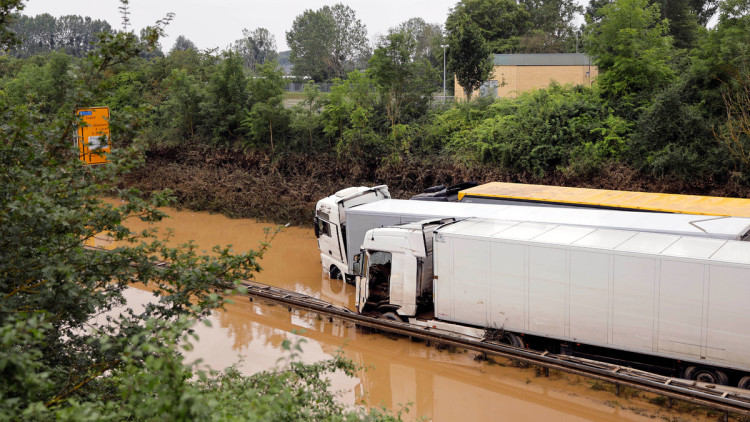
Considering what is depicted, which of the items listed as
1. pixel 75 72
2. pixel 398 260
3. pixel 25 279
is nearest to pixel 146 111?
pixel 75 72

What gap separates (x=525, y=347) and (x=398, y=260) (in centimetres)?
282

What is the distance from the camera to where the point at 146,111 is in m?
6.54

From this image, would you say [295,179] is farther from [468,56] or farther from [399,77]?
[468,56]

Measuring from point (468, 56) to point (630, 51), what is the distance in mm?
7148

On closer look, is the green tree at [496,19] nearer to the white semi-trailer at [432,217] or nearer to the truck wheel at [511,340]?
the white semi-trailer at [432,217]

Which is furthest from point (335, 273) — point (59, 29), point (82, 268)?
point (59, 29)

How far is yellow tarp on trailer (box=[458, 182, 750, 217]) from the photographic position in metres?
13.3

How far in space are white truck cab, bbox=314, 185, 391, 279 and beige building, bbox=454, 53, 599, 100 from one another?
56.8 feet

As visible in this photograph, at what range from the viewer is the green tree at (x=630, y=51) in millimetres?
22500

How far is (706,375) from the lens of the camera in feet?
32.1

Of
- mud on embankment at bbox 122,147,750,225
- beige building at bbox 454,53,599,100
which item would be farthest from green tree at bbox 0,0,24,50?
beige building at bbox 454,53,599,100

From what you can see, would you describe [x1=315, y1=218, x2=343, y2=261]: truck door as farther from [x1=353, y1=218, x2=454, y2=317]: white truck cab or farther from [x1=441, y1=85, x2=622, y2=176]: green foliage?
[x1=441, y1=85, x2=622, y2=176]: green foliage

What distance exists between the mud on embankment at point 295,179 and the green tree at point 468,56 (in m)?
4.92

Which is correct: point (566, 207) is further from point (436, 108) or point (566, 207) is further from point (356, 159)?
point (436, 108)
